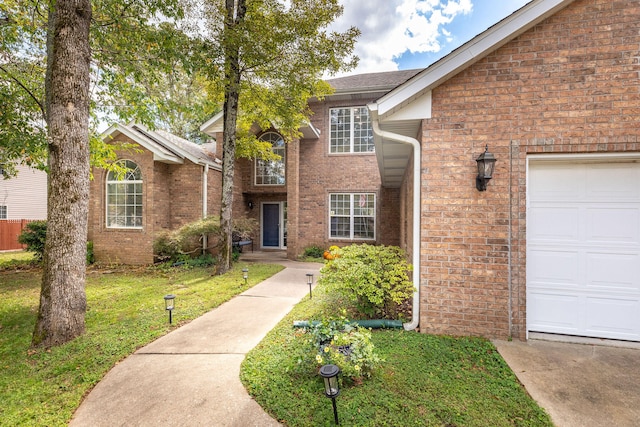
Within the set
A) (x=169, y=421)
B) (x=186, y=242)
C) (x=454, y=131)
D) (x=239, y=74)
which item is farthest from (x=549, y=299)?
(x=186, y=242)

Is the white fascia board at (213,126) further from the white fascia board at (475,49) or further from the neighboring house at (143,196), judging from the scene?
the white fascia board at (475,49)

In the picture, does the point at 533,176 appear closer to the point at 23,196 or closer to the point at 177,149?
the point at 177,149

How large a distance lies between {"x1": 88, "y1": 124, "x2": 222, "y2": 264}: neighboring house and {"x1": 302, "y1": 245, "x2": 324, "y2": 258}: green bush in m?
4.33

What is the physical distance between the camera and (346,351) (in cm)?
291

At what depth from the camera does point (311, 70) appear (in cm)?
813

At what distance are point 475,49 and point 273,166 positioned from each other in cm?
1023

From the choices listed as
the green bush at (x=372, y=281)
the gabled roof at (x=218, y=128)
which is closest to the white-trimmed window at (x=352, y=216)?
the gabled roof at (x=218, y=128)

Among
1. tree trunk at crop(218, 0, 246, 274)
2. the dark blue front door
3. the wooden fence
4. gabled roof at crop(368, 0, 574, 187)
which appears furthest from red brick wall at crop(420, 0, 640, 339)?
the wooden fence

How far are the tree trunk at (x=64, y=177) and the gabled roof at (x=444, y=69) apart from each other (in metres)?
4.26

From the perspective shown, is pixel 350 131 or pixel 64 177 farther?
pixel 350 131

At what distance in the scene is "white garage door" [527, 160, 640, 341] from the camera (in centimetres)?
359

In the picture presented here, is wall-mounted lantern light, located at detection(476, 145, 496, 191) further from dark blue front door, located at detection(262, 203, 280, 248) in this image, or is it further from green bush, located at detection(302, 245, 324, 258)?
dark blue front door, located at detection(262, 203, 280, 248)

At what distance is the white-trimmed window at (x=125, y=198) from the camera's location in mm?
9766

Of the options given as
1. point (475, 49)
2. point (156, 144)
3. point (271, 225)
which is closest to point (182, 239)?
point (156, 144)
